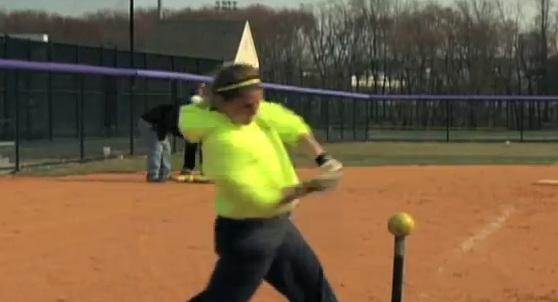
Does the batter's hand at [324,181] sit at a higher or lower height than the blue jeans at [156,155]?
higher

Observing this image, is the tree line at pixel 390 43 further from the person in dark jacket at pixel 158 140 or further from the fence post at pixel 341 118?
the person in dark jacket at pixel 158 140

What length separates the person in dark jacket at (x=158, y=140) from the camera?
57.7 ft

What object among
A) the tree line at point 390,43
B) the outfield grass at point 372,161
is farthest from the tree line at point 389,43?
the outfield grass at point 372,161

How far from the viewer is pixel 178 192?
15.8 meters

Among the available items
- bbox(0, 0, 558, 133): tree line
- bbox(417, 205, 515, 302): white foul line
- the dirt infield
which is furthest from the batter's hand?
bbox(0, 0, 558, 133): tree line

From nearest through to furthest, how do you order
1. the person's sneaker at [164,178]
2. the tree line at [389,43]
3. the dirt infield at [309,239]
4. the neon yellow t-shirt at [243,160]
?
the neon yellow t-shirt at [243,160] → the dirt infield at [309,239] → the person's sneaker at [164,178] → the tree line at [389,43]

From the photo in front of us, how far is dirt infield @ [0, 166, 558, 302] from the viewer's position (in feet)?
26.4

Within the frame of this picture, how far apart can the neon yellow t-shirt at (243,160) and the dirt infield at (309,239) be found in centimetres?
184

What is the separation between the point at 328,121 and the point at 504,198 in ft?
82.1

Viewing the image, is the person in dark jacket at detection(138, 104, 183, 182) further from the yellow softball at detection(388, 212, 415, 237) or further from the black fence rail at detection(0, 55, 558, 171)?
the yellow softball at detection(388, 212, 415, 237)

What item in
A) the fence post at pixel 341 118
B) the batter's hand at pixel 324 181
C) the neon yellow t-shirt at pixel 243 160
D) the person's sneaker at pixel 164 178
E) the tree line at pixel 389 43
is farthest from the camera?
the tree line at pixel 389 43

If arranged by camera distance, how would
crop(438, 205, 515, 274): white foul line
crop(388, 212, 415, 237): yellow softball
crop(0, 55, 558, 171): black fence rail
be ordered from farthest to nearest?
crop(0, 55, 558, 171): black fence rail → crop(438, 205, 515, 274): white foul line → crop(388, 212, 415, 237): yellow softball

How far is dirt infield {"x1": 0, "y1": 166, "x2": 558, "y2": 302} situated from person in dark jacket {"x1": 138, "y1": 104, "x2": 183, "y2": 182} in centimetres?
57

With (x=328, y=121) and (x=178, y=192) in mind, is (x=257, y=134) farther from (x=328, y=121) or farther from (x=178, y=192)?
(x=328, y=121)
